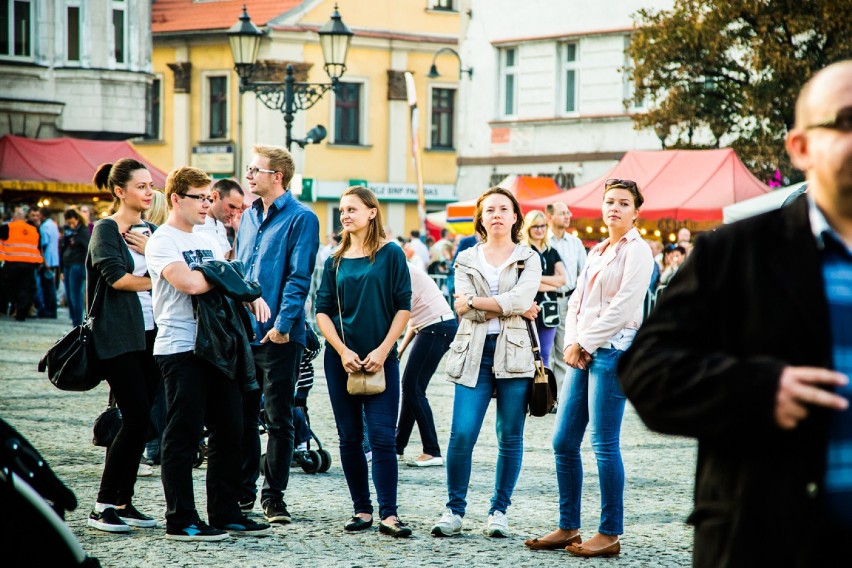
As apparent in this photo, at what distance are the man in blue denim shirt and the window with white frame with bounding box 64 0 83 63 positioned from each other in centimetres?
2801

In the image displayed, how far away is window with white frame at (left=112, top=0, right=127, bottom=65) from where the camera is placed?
115ft

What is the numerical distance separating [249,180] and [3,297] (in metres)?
19.3

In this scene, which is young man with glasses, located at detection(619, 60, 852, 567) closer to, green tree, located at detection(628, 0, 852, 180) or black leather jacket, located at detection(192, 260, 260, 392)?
black leather jacket, located at detection(192, 260, 260, 392)

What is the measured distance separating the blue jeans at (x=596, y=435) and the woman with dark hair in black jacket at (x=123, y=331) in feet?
7.14

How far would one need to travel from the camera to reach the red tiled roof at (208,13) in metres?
48.4

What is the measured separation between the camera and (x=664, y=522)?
7723 mm

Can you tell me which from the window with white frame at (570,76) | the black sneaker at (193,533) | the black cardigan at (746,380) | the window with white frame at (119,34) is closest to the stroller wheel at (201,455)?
the black sneaker at (193,533)

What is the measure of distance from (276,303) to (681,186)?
15.9m

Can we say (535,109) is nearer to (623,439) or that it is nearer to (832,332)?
(623,439)

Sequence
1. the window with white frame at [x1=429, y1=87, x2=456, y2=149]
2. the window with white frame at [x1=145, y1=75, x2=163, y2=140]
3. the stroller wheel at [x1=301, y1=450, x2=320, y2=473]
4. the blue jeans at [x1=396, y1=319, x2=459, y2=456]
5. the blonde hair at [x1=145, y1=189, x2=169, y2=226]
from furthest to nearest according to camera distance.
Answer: the window with white frame at [x1=429, y1=87, x2=456, y2=149] < the window with white frame at [x1=145, y1=75, x2=163, y2=140] < the blue jeans at [x1=396, y1=319, x2=459, y2=456] < the stroller wheel at [x1=301, y1=450, x2=320, y2=473] < the blonde hair at [x1=145, y1=189, x2=169, y2=226]

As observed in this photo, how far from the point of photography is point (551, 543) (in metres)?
6.93

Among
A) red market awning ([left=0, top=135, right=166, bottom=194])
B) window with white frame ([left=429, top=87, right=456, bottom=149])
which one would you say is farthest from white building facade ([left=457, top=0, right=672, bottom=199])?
window with white frame ([left=429, top=87, right=456, bottom=149])

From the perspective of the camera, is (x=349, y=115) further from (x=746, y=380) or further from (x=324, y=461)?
(x=746, y=380)

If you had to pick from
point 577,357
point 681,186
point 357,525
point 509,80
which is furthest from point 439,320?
point 509,80
